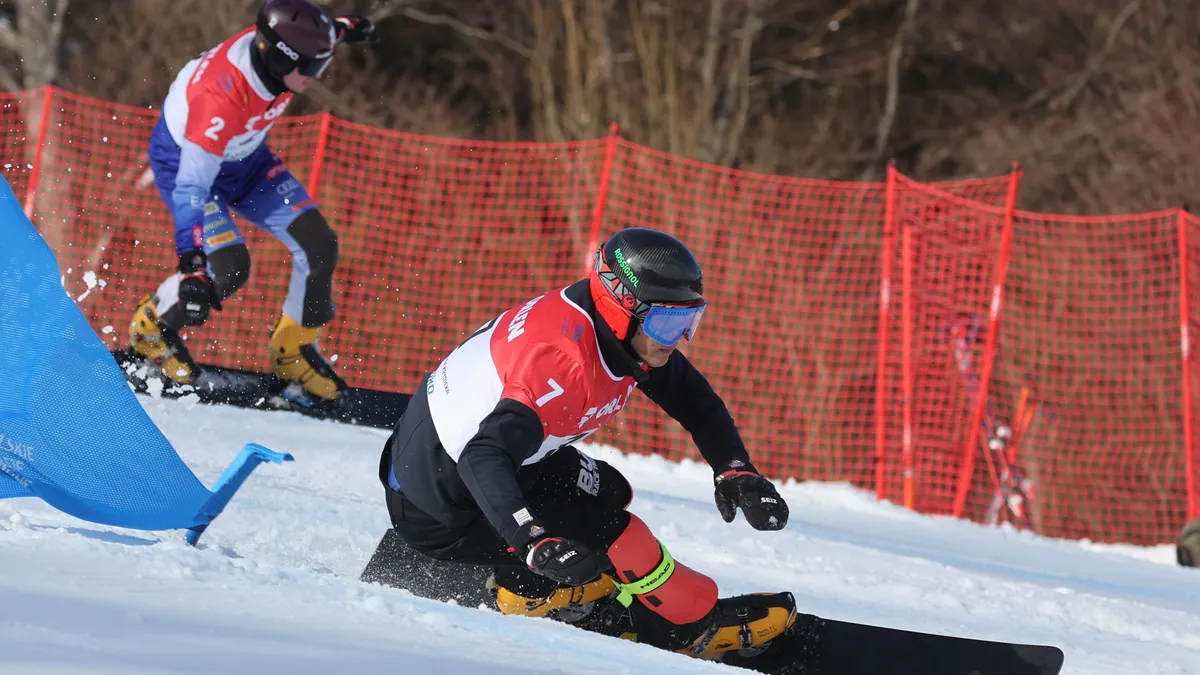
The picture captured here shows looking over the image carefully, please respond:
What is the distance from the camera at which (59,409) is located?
11.9ft

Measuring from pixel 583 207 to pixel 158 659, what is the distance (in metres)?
10.1

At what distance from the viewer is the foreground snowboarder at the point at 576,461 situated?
3588 millimetres

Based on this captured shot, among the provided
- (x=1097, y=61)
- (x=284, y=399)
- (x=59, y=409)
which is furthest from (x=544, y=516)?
(x=1097, y=61)

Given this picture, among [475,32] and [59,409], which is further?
[475,32]

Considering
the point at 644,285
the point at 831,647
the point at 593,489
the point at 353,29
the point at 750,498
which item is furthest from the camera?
the point at 353,29

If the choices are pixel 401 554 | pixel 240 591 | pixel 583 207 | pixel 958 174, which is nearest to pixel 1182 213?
pixel 583 207

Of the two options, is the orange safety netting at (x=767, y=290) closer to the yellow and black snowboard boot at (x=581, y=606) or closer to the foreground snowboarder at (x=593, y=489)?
the foreground snowboarder at (x=593, y=489)

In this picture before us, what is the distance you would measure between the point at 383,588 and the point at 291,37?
387 cm

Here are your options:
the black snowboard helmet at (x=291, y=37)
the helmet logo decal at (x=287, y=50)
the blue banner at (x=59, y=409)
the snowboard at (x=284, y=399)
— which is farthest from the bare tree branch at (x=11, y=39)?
the blue banner at (x=59, y=409)

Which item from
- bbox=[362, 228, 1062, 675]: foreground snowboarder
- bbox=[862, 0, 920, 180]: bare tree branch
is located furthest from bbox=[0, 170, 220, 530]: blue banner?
bbox=[862, 0, 920, 180]: bare tree branch

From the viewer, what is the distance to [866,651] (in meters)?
4.17

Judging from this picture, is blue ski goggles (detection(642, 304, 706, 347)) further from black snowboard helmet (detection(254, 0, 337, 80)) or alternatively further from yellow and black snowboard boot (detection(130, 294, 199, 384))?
yellow and black snowboard boot (detection(130, 294, 199, 384))

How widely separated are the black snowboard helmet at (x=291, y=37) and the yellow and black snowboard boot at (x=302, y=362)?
4.56 feet

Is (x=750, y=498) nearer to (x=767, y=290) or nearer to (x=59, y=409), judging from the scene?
(x=59, y=409)
